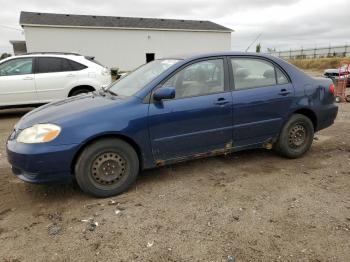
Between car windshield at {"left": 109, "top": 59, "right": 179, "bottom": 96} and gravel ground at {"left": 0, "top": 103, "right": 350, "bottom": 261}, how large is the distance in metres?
1.19

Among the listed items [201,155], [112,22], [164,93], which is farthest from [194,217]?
[112,22]

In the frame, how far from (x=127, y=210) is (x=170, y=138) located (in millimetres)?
995

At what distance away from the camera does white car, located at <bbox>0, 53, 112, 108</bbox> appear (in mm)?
8438

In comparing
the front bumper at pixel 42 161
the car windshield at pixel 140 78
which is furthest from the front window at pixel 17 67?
the front bumper at pixel 42 161

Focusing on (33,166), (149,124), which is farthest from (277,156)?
(33,166)

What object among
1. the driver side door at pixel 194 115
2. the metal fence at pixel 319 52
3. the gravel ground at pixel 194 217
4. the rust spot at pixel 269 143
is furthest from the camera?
the metal fence at pixel 319 52

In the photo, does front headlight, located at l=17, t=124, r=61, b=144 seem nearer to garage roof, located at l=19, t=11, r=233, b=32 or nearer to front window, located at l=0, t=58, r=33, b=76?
front window, located at l=0, t=58, r=33, b=76

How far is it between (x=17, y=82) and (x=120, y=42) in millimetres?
26131

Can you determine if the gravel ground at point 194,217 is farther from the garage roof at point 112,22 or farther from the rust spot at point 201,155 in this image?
the garage roof at point 112,22

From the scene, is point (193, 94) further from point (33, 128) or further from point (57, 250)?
point (57, 250)

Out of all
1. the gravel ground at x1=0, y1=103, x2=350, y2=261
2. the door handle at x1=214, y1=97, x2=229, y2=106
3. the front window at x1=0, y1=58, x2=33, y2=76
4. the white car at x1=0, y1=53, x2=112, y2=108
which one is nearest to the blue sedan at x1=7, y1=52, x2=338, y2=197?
the door handle at x1=214, y1=97, x2=229, y2=106

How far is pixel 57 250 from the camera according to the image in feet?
9.27

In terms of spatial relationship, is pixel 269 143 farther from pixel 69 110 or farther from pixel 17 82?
pixel 17 82

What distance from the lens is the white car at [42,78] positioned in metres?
8.44
